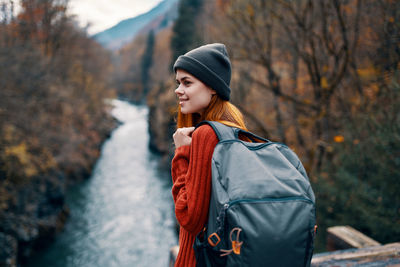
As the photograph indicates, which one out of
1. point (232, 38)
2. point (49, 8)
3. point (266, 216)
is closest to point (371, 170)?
point (266, 216)

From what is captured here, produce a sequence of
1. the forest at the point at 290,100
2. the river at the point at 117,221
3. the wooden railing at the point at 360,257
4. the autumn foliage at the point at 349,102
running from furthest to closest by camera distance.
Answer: the river at the point at 117,221 → the forest at the point at 290,100 → the autumn foliage at the point at 349,102 → the wooden railing at the point at 360,257

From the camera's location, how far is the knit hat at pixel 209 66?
1.49 metres

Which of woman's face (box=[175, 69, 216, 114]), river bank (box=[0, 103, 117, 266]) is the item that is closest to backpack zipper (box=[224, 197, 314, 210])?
woman's face (box=[175, 69, 216, 114])

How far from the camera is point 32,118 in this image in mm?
11422

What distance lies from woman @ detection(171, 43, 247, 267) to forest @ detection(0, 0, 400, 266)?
466 millimetres

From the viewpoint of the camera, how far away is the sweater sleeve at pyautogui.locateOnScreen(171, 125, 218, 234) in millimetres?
1288

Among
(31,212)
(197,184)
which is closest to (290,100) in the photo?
(197,184)

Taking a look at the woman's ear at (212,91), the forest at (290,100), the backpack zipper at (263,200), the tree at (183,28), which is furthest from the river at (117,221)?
the tree at (183,28)

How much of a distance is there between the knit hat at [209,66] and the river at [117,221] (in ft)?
34.6

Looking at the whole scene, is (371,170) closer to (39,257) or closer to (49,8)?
(39,257)

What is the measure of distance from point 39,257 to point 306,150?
9.90 metres

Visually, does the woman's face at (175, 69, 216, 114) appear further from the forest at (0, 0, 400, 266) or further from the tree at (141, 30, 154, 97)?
the tree at (141, 30, 154, 97)

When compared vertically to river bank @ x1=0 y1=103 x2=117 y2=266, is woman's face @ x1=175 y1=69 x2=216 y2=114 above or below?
above

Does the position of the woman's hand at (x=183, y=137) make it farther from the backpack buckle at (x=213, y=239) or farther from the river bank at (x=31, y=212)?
the river bank at (x=31, y=212)
